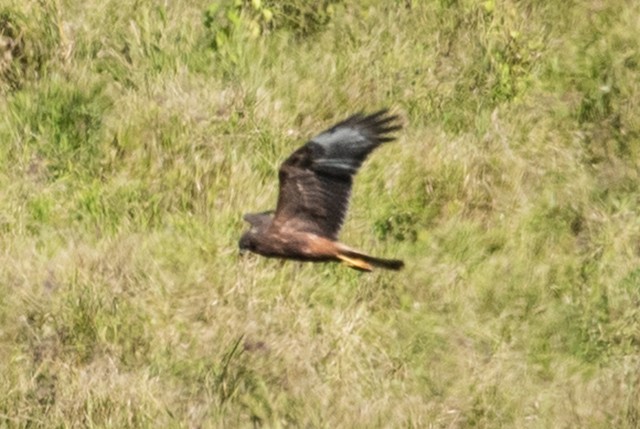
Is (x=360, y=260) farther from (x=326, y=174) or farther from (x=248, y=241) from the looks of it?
(x=248, y=241)

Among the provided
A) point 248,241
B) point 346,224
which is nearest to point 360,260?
point 248,241

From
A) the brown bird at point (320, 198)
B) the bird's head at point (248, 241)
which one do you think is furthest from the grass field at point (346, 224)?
the brown bird at point (320, 198)

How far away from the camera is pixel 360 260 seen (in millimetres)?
6938

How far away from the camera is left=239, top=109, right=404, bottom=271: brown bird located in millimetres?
6859

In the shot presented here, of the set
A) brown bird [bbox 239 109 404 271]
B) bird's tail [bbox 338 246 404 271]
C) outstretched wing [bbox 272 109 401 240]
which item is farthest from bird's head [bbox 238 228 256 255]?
bird's tail [bbox 338 246 404 271]

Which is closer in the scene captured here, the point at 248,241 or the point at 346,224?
the point at 248,241

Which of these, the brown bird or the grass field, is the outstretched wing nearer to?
the brown bird

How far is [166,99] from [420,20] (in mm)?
1588

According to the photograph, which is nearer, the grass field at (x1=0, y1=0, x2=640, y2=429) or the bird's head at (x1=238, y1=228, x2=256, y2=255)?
the grass field at (x1=0, y1=0, x2=640, y2=429)

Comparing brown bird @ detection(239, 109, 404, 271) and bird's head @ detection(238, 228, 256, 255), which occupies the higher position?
brown bird @ detection(239, 109, 404, 271)

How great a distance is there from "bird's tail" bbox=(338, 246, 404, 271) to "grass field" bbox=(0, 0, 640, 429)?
1.13 ft

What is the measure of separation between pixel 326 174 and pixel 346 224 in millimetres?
879

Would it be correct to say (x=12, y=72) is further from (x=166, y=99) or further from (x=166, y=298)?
(x=166, y=298)

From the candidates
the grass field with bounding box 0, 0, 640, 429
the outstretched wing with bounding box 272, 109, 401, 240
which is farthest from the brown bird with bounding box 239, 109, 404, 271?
the grass field with bounding box 0, 0, 640, 429
